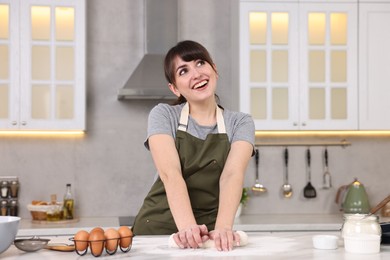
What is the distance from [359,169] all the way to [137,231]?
8.64 ft

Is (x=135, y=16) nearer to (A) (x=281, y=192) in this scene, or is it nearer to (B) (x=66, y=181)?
(B) (x=66, y=181)

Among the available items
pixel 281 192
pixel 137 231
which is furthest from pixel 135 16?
pixel 137 231

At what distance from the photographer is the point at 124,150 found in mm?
4641

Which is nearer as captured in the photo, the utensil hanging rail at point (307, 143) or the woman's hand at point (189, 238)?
the woman's hand at point (189, 238)

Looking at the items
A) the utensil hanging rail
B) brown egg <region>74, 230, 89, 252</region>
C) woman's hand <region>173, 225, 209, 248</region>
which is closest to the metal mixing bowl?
brown egg <region>74, 230, 89, 252</region>

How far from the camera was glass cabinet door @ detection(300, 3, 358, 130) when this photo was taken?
4426mm

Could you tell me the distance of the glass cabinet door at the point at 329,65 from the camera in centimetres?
443

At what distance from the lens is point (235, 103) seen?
4.50 metres

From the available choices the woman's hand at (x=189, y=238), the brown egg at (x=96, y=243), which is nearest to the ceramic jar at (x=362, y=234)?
the woman's hand at (x=189, y=238)

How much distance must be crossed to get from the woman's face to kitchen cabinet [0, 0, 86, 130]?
1.90m

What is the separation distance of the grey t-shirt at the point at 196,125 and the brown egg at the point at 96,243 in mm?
676

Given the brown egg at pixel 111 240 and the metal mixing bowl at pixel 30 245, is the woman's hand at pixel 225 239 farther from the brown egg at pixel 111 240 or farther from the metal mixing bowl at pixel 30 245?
the metal mixing bowl at pixel 30 245

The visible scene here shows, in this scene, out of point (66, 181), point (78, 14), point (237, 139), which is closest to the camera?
point (237, 139)

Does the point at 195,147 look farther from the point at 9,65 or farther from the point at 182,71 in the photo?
the point at 9,65
